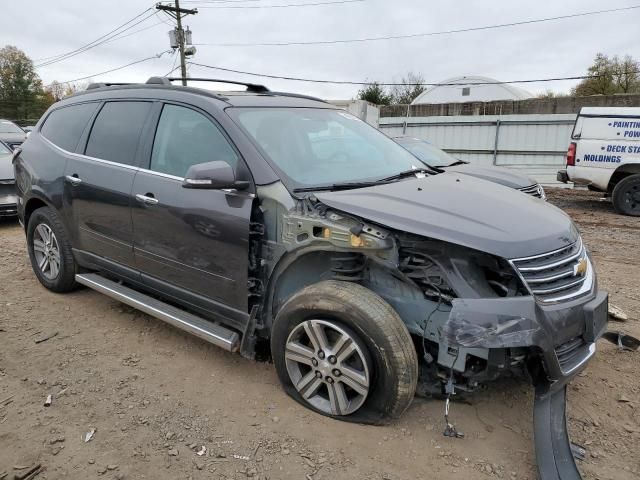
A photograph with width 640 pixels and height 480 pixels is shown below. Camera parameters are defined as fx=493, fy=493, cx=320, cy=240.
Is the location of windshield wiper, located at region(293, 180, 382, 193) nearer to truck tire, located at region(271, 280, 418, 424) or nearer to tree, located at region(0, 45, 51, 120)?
truck tire, located at region(271, 280, 418, 424)

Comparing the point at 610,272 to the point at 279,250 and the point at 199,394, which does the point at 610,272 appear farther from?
the point at 199,394

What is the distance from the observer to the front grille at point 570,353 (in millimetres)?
2516

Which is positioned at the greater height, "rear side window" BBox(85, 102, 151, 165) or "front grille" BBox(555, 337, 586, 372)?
"rear side window" BBox(85, 102, 151, 165)

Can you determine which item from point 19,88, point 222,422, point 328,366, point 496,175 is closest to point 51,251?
point 222,422

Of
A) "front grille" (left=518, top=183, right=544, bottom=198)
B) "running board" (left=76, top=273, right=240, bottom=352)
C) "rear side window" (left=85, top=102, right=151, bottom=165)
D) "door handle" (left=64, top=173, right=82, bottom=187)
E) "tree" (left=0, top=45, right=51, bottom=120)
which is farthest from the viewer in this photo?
"tree" (left=0, top=45, right=51, bottom=120)

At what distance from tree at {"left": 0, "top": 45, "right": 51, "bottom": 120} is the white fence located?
49.8 metres

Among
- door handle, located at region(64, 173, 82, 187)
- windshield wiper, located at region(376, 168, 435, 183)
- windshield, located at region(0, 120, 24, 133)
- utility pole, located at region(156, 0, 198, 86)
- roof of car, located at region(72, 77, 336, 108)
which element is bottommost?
door handle, located at region(64, 173, 82, 187)

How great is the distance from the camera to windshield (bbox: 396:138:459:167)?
25.0 ft

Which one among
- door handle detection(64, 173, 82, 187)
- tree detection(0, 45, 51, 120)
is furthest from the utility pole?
tree detection(0, 45, 51, 120)

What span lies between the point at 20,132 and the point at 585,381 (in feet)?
49.9

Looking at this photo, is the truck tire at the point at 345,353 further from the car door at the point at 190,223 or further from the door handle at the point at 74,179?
the door handle at the point at 74,179

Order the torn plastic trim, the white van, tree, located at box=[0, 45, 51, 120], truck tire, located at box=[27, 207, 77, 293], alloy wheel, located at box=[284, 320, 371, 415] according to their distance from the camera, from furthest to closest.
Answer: tree, located at box=[0, 45, 51, 120], the white van, truck tire, located at box=[27, 207, 77, 293], alloy wheel, located at box=[284, 320, 371, 415], the torn plastic trim

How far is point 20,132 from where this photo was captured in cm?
1385

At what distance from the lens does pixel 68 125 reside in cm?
444
